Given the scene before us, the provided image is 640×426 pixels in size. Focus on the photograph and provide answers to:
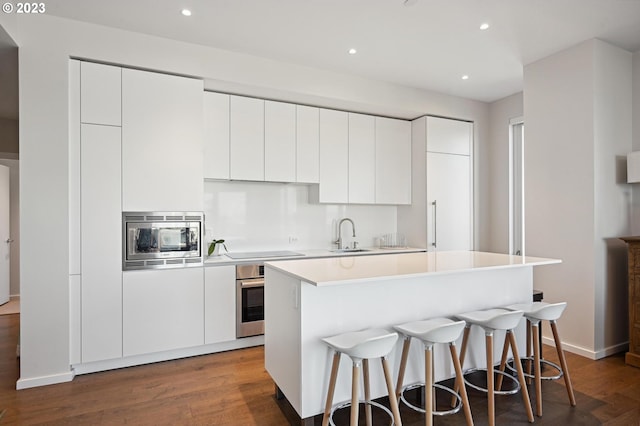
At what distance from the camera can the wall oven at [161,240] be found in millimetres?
3131

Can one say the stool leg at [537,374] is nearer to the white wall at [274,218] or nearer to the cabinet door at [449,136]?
the white wall at [274,218]

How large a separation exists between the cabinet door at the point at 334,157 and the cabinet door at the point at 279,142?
1.25 feet

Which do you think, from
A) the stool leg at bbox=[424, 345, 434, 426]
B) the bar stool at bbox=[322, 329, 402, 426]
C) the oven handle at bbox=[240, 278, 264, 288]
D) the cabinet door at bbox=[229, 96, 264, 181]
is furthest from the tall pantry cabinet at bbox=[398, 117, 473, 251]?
the bar stool at bbox=[322, 329, 402, 426]

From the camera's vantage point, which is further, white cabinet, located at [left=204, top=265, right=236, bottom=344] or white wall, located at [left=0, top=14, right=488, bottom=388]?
white cabinet, located at [left=204, top=265, right=236, bottom=344]

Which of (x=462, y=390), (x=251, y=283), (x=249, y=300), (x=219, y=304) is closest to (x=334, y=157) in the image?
(x=251, y=283)

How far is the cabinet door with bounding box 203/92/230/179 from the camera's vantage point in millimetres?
3682

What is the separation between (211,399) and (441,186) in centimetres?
364

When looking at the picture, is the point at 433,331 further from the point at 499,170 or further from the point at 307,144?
the point at 499,170

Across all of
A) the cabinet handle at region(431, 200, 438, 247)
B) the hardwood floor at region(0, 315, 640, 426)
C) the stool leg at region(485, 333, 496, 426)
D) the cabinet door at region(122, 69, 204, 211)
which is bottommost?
the hardwood floor at region(0, 315, 640, 426)

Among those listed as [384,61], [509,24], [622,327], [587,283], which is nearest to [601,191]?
[587,283]

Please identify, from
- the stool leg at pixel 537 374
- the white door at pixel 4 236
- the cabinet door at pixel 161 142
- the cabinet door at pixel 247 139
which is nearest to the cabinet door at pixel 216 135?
the cabinet door at pixel 247 139

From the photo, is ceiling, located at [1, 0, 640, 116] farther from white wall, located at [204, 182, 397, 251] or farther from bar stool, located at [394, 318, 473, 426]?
bar stool, located at [394, 318, 473, 426]

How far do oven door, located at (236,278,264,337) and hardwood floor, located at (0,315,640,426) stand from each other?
0.38 m

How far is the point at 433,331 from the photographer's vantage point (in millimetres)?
2041
